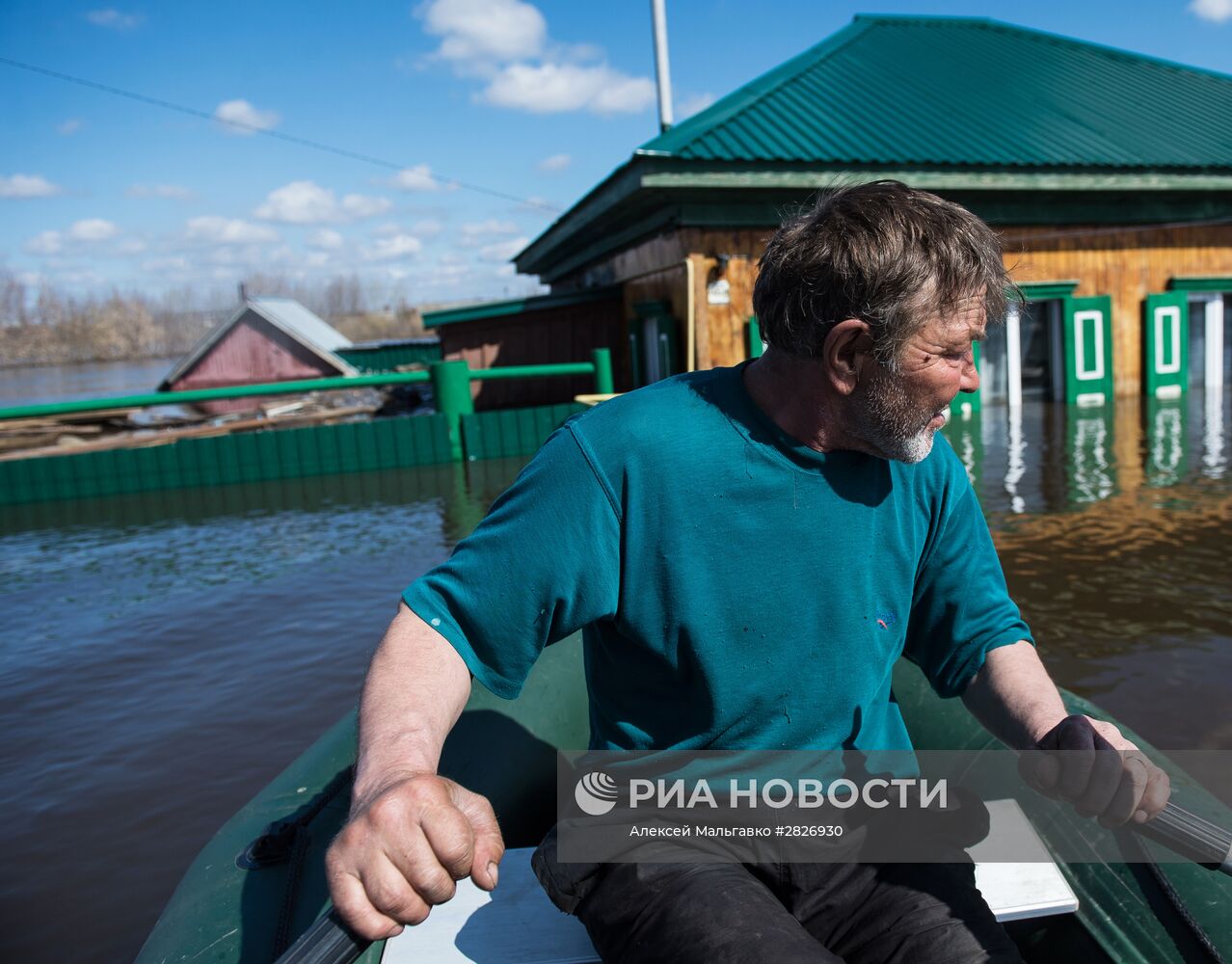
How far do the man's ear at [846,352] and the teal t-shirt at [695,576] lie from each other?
127 mm

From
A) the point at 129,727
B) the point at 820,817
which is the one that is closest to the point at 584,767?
the point at 820,817

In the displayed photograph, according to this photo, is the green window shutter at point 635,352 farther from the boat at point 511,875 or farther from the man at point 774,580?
the man at point 774,580

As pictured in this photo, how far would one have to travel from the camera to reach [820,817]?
1.51 meters

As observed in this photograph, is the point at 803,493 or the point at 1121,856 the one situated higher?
the point at 803,493

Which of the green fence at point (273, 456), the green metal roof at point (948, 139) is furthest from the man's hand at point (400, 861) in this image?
the green metal roof at point (948, 139)

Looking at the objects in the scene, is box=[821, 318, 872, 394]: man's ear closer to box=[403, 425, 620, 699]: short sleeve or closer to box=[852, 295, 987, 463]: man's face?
box=[852, 295, 987, 463]: man's face

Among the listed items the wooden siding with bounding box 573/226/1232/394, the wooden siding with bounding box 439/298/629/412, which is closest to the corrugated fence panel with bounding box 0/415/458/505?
the wooden siding with bounding box 439/298/629/412

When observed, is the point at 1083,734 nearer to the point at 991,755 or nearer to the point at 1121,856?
the point at 1121,856

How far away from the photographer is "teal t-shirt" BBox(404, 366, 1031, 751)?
4.51 feet

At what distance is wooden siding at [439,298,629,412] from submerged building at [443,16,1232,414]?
0.29ft

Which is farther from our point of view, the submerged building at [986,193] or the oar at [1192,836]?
the submerged building at [986,193]

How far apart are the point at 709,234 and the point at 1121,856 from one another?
903cm

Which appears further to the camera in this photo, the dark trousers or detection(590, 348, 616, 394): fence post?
detection(590, 348, 616, 394): fence post

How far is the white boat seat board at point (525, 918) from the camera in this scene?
1.63m
